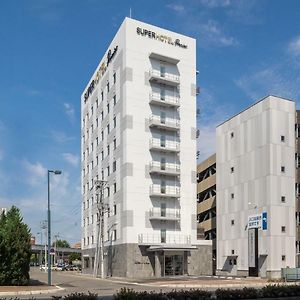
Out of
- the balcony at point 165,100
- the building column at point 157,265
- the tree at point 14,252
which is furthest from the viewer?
the balcony at point 165,100

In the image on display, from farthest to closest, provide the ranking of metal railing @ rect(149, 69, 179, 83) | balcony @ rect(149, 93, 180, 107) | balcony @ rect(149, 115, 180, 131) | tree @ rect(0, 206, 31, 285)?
metal railing @ rect(149, 69, 179, 83) → balcony @ rect(149, 93, 180, 107) → balcony @ rect(149, 115, 180, 131) → tree @ rect(0, 206, 31, 285)

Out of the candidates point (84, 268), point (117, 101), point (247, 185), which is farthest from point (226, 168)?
point (84, 268)

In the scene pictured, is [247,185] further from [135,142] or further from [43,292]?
[43,292]

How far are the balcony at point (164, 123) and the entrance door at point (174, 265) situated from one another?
1626cm

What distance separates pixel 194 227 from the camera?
64.9m

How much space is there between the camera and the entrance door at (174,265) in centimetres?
6039

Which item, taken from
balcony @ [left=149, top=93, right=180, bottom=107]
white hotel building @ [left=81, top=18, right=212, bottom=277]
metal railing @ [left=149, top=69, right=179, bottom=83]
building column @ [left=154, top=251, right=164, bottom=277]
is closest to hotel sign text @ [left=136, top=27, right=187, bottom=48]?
white hotel building @ [left=81, top=18, right=212, bottom=277]

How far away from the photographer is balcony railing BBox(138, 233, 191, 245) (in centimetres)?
6075

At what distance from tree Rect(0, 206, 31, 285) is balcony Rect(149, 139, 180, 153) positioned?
84.3 feet

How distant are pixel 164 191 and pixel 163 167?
121 inches

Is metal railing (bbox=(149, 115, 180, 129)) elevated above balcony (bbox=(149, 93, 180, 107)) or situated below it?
below

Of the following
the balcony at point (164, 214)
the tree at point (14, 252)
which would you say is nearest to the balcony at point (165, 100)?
the balcony at point (164, 214)

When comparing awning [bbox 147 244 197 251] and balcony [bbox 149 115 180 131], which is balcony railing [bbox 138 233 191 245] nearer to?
awning [bbox 147 244 197 251]

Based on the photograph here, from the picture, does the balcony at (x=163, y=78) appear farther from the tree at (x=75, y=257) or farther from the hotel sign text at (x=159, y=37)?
the tree at (x=75, y=257)
